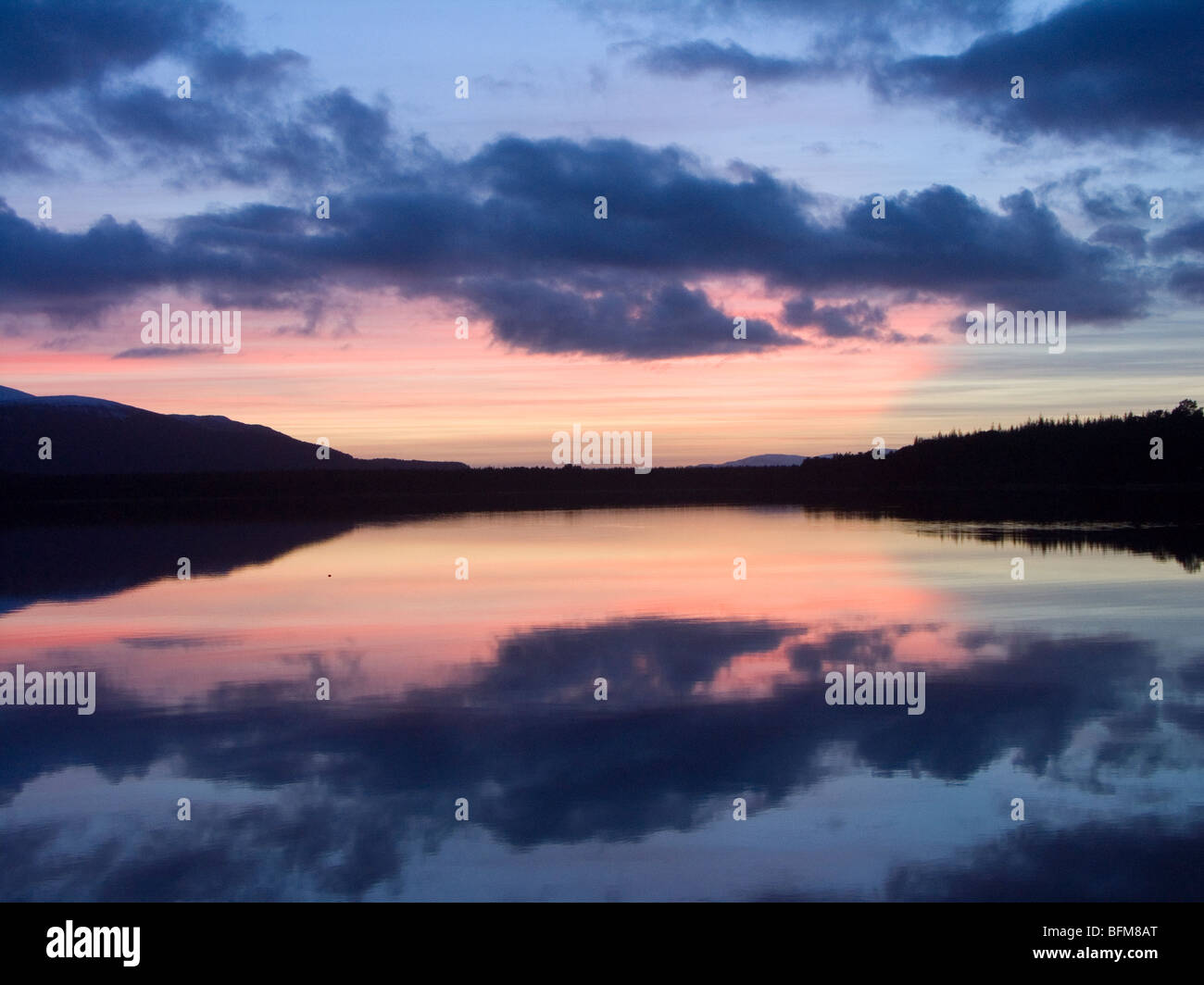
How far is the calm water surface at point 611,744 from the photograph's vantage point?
703 centimetres

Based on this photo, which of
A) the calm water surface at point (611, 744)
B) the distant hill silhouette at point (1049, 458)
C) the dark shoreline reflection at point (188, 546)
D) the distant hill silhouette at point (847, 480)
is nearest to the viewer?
the calm water surface at point (611, 744)

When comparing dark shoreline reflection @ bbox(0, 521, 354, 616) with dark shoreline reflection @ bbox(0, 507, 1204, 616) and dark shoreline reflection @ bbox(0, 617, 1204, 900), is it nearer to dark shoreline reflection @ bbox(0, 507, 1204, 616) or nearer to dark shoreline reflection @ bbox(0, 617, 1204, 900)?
dark shoreline reflection @ bbox(0, 507, 1204, 616)

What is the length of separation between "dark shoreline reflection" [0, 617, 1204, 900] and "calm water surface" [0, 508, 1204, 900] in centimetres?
3

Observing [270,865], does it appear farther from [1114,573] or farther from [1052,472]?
[1052,472]

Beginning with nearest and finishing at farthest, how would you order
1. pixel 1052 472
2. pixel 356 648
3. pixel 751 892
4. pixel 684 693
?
pixel 751 892 → pixel 684 693 → pixel 356 648 → pixel 1052 472

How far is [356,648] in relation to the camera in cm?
1401

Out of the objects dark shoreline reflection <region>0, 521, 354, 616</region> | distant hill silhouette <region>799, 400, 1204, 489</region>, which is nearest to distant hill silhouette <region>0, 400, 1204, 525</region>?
distant hill silhouette <region>799, 400, 1204, 489</region>

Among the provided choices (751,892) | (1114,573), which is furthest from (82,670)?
(1114,573)

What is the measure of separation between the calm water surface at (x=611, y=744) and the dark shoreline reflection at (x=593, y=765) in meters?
0.03

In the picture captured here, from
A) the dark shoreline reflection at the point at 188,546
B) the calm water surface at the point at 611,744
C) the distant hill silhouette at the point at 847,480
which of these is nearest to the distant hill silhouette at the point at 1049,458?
→ the distant hill silhouette at the point at 847,480

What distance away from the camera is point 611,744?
955cm

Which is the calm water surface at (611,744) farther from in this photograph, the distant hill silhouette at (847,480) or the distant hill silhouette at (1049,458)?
the distant hill silhouette at (1049,458)

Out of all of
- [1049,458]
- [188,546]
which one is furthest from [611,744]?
[1049,458]

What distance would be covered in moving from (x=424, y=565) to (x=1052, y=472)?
99061 mm
